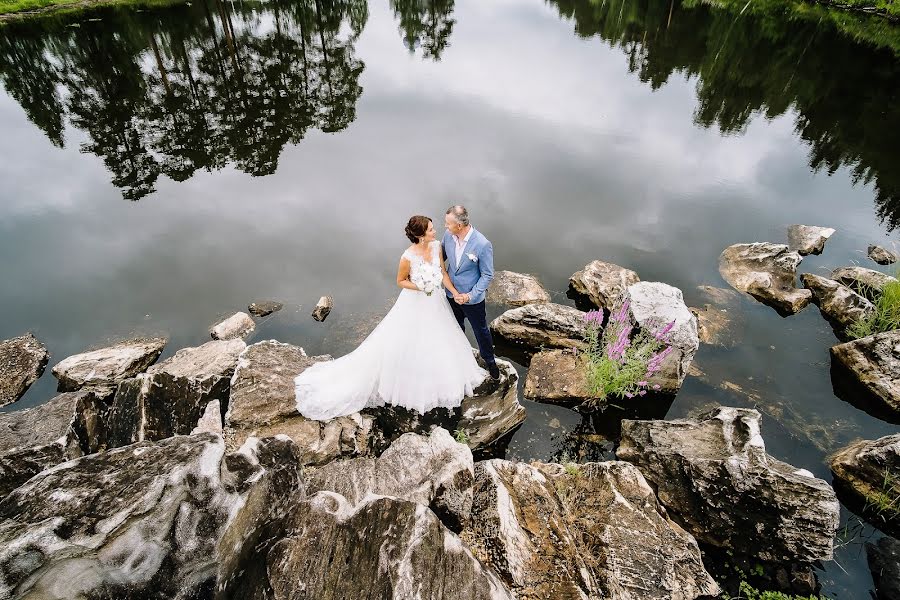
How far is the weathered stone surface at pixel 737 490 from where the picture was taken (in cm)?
Result: 582

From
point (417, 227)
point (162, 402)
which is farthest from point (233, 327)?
point (417, 227)

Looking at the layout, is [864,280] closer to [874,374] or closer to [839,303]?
[839,303]

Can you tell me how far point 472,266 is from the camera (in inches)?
282

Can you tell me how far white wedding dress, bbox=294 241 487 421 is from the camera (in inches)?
293

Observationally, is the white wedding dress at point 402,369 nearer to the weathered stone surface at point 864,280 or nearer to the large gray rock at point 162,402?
the large gray rock at point 162,402

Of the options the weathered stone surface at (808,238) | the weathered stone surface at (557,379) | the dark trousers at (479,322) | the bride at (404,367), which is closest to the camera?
the bride at (404,367)

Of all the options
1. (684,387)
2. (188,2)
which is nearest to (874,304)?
(684,387)

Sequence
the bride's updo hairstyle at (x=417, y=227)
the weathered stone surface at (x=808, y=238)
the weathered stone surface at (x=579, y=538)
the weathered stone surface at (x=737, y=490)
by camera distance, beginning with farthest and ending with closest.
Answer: the weathered stone surface at (x=808, y=238) → the bride's updo hairstyle at (x=417, y=227) → the weathered stone surface at (x=737, y=490) → the weathered stone surface at (x=579, y=538)

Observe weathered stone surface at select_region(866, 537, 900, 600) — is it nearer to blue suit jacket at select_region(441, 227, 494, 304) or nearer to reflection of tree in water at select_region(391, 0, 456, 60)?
blue suit jacket at select_region(441, 227, 494, 304)

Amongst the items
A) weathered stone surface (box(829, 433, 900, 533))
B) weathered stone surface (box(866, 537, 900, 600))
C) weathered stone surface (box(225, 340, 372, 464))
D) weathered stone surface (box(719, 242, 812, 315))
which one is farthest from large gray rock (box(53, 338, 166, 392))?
weathered stone surface (box(719, 242, 812, 315))

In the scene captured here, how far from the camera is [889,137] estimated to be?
20891mm

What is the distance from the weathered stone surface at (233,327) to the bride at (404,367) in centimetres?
390

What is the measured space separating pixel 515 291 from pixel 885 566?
8317 millimetres

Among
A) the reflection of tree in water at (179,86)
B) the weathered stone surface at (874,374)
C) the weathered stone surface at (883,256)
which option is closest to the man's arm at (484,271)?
the weathered stone surface at (874,374)
